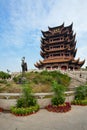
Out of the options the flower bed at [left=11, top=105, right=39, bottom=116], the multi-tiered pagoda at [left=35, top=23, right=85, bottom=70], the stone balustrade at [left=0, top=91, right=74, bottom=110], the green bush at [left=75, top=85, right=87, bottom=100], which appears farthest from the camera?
the multi-tiered pagoda at [left=35, top=23, right=85, bottom=70]

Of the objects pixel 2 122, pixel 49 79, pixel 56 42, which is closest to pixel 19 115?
pixel 2 122

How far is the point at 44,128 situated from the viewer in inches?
350

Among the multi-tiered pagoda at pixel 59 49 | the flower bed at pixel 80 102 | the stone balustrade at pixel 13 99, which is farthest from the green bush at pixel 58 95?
the multi-tiered pagoda at pixel 59 49

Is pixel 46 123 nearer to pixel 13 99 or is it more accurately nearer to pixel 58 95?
pixel 58 95

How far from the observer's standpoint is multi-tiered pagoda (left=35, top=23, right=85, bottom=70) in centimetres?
4254

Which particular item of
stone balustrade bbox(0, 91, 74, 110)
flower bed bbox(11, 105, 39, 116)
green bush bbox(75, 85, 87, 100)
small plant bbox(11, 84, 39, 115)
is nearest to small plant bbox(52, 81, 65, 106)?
stone balustrade bbox(0, 91, 74, 110)

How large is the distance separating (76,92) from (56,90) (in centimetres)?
404

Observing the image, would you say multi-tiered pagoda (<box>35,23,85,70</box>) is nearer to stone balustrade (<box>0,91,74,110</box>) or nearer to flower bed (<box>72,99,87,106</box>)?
flower bed (<box>72,99,87,106</box>)

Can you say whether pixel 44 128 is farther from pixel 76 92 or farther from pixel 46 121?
pixel 76 92

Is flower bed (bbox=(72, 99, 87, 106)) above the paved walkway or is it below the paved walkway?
above

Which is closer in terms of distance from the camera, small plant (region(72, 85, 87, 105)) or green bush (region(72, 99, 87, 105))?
green bush (region(72, 99, 87, 105))

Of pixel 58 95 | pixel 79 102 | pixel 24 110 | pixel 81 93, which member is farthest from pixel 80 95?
pixel 24 110

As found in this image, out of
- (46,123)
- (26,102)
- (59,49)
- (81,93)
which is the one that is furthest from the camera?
(59,49)

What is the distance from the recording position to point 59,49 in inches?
1746
